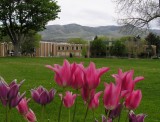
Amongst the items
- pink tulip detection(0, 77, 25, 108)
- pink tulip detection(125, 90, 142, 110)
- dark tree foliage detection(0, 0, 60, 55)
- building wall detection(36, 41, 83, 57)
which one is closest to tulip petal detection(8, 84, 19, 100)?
pink tulip detection(0, 77, 25, 108)

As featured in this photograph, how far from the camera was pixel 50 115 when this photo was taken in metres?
9.47

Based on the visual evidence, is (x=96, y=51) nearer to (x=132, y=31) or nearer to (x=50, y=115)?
(x=132, y=31)

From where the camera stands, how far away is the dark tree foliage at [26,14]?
195 ft

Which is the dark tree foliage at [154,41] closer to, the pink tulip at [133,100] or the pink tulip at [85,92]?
the pink tulip at [133,100]

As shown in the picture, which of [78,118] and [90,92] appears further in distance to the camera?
[78,118]

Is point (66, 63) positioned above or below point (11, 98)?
above

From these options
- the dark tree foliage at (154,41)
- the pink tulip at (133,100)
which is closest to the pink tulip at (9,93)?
the pink tulip at (133,100)

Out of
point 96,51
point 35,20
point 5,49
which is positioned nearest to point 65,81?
point 35,20

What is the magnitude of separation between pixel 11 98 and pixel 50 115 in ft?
24.7

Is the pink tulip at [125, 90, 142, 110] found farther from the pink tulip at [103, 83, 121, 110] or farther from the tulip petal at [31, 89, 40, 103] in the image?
the tulip petal at [31, 89, 40, 103]

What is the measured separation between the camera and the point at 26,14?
60.3 m

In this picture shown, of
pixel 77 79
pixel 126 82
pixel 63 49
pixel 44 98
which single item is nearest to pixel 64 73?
pixel 77 79

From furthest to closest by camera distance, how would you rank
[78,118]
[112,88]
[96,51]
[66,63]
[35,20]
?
[96,51] < [35,20] < [78,118] < [66,63] < [112,88]

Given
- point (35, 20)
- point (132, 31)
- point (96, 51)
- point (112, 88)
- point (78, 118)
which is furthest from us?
point (96, 51)
